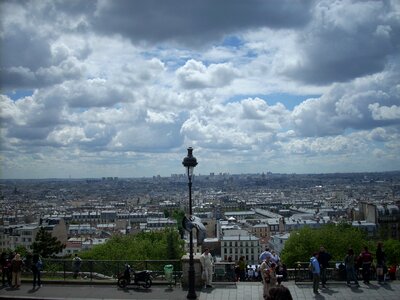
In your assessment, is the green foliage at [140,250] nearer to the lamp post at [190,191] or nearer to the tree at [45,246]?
the tree at [45,246]

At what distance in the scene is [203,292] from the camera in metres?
15.9

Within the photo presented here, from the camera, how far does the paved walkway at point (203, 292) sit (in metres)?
15.2

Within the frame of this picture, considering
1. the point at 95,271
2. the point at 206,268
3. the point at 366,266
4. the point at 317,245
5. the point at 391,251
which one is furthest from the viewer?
the point at 391,251

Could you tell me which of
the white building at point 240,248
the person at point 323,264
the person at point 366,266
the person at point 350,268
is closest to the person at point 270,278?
the person at point 323,264

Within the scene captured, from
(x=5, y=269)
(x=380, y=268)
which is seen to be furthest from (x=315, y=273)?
(x=5, y=269)

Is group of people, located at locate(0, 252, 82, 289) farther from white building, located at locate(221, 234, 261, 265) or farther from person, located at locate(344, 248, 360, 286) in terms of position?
white building, located at locate(221, 234, 261, 265)

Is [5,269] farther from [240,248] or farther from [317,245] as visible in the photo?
[240,248]

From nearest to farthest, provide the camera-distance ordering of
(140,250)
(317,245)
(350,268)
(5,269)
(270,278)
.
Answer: (270,278), (350,268), (5,269), (140,250), (317,245)

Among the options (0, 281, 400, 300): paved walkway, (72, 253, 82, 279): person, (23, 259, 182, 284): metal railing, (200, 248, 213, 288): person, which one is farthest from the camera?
(72, 253, 82, 279): person

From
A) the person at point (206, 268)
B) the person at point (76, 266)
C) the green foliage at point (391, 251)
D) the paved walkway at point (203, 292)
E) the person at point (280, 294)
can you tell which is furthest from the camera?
the green foliage at point (391, 251)

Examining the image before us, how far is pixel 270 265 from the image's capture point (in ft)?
50.4

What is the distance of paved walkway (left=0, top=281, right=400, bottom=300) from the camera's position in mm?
15180

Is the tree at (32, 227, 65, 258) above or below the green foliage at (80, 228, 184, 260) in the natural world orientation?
above

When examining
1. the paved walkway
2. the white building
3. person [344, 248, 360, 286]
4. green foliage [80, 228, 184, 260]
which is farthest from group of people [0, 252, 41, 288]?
the white building
